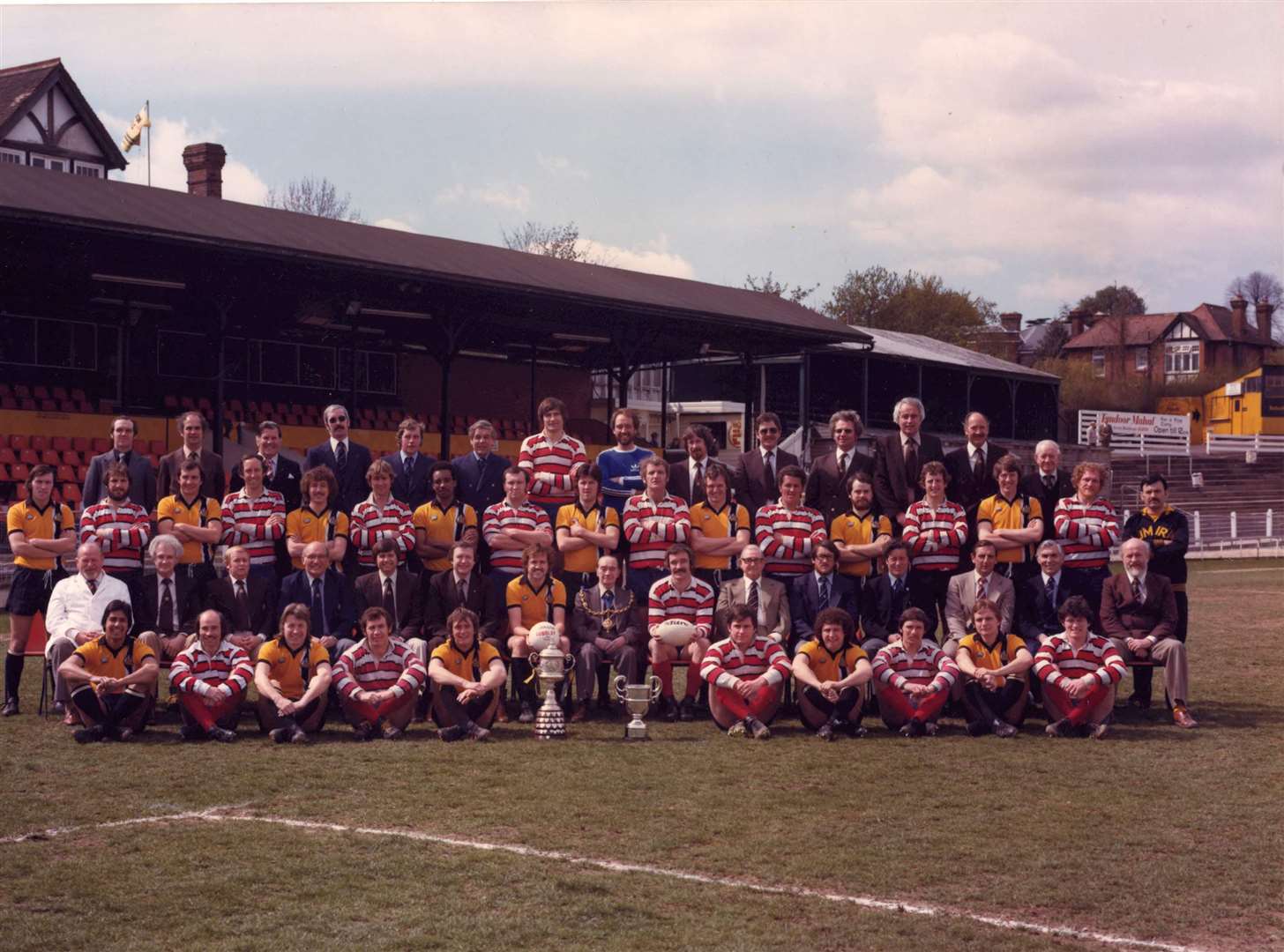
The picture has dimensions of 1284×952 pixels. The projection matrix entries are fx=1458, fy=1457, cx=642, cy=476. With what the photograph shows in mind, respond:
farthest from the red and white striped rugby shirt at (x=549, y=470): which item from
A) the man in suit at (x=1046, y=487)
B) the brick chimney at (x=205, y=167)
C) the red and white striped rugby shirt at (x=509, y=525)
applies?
the brick chimney at (x=205, y=167)

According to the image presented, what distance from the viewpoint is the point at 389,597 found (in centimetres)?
982

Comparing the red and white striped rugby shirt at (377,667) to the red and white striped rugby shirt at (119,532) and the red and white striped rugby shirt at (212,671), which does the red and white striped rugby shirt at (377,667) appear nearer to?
the red and white striped rugby shirt at (212,671)

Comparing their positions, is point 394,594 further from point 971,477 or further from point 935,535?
point 971,477

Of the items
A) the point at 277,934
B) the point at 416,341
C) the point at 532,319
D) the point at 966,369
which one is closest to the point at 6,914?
the point at 277,934

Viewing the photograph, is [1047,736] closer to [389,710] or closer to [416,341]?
[389,710]

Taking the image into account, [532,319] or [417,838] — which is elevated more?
[532,319]

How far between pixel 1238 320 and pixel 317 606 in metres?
73.1

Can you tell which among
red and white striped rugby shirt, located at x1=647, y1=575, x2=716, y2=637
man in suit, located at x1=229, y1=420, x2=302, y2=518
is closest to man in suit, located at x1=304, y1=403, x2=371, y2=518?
man in suit, located at x1=229, y1=420, x2=302, y2=518

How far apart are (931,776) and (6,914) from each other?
4.72 metres

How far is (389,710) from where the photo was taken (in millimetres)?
9070

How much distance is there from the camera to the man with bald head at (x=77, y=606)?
9.23 meters

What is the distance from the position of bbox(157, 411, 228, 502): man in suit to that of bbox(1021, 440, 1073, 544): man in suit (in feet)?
18.7

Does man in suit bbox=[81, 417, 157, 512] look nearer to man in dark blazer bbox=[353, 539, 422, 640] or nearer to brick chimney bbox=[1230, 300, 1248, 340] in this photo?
man in dark blazer bbox=[353, 539, 422, 640]

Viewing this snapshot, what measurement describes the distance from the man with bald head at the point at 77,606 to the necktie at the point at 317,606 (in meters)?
1.17
